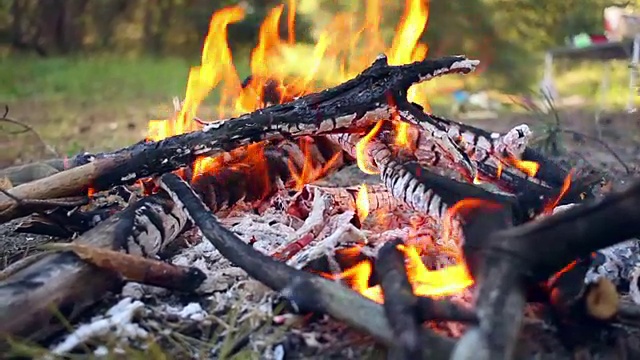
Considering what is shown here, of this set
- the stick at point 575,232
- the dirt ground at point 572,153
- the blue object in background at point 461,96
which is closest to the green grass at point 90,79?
the dirt ground at point 572,153

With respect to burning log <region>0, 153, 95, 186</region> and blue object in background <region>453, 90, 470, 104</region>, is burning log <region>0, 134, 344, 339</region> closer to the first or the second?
burning log <region>0, 153, 95, 186</region>

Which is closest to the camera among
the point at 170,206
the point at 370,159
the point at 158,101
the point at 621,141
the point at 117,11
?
the point at 170,206

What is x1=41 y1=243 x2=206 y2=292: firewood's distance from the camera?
78.9 inches

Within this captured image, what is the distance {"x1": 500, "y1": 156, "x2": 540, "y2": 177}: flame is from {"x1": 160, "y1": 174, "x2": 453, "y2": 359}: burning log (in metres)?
0.89

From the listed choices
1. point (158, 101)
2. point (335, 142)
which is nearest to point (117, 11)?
point (158, 101)

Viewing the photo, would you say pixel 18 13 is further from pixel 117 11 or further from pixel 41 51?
pixel 117 11

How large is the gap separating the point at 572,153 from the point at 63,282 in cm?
342

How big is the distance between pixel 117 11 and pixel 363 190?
11214 mm

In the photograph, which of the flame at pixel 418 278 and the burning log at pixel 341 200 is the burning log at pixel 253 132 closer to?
the burning log at pixel 341 200

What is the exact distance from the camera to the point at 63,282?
1.96 m

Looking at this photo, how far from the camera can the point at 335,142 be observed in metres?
3.00

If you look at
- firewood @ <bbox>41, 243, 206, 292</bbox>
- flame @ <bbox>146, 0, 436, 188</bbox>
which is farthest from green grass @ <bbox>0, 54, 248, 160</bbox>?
firewood @ <bbox>41, 243, 206, 292</bbox>

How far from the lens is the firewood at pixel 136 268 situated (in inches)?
78.9

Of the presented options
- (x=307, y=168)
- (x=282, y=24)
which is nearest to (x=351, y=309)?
(x=307, y=168)
